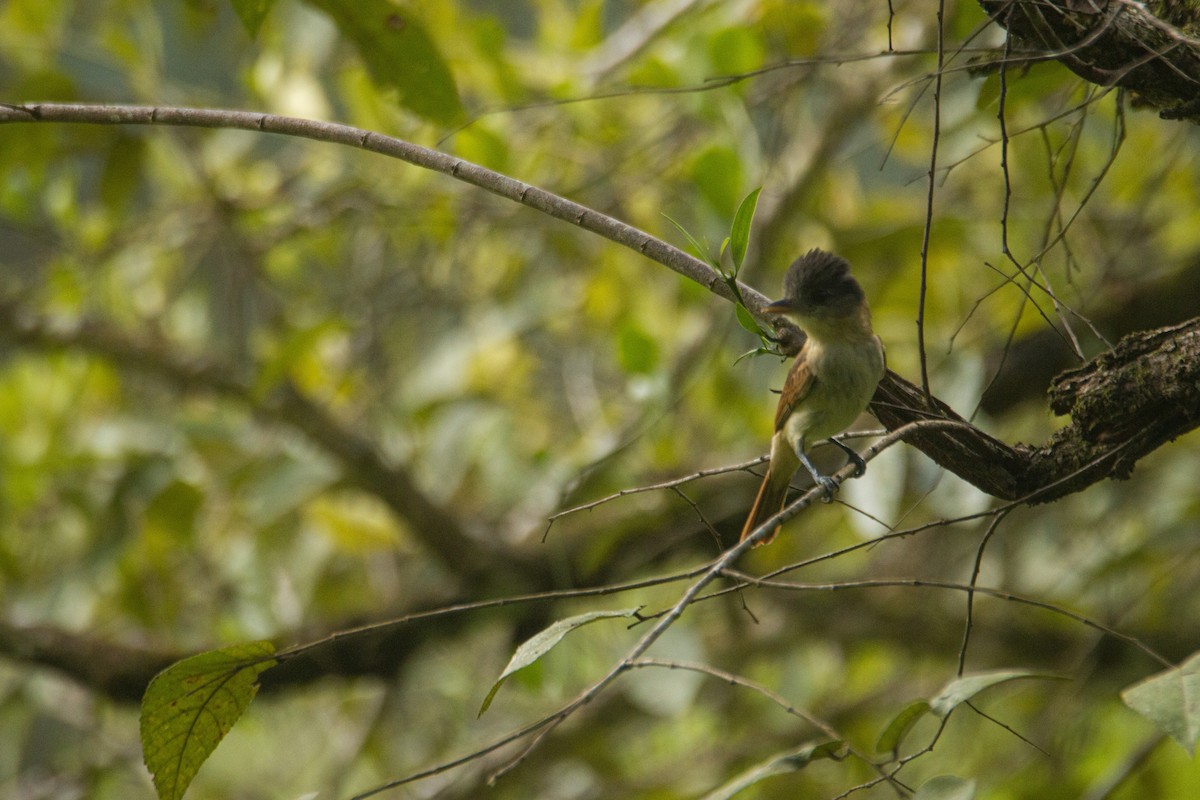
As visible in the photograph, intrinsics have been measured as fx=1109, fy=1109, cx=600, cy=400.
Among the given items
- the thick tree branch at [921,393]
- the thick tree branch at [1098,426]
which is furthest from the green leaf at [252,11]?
the thick tree branch at [1098,426]

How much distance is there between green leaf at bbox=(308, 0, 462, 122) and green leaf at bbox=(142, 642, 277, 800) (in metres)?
1.08

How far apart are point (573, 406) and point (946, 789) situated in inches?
116

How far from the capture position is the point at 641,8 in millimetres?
3891

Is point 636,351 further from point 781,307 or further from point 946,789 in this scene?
point 946,789

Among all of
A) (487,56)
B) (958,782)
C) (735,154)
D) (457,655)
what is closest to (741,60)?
(735,154)

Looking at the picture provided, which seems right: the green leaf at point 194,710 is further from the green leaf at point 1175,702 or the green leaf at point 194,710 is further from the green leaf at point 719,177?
the green leaf at point 719,177

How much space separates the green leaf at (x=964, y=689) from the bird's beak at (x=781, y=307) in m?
0.53

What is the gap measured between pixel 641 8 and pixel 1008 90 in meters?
2.41

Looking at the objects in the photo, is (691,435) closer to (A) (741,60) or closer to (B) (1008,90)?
(A) (741,60)

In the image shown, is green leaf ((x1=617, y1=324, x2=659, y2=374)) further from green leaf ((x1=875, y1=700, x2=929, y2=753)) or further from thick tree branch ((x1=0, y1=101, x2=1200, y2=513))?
green leaf ((x1=875, y1=700, x2=929, y2=753))

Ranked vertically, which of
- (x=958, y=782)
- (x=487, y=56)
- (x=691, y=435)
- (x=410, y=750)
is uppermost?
(x=487, y=56)

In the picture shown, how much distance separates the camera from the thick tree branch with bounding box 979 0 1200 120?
51.3 inches

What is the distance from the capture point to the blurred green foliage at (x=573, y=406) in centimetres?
300

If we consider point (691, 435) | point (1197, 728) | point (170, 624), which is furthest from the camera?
point (691, 435)
